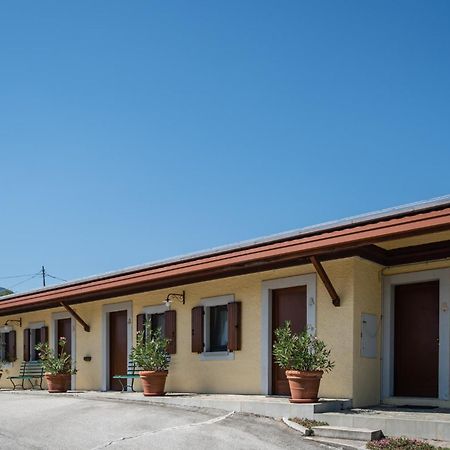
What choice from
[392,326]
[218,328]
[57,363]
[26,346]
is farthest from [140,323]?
[392,326]

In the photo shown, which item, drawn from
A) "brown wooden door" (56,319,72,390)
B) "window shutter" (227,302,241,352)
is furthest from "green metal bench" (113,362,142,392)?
"window shutter" (227,302,241,352)

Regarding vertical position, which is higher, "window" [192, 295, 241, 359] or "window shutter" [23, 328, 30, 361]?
"window" [192, 295, 241, 359]

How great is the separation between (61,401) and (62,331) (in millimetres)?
5663

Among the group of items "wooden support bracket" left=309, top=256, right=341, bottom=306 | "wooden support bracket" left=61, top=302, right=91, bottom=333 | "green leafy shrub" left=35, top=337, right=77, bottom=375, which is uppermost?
"wooden support bracket" left=309, top=256, right=341, bottom=306

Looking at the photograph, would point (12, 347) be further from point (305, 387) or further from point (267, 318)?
point (305, 387)

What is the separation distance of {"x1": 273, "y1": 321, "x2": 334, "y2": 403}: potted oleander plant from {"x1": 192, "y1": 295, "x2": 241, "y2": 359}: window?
276 cm

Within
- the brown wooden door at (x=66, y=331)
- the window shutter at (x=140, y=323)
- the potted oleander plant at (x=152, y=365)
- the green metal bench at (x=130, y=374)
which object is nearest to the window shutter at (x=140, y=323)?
the window shutter at (x=140, y=323)

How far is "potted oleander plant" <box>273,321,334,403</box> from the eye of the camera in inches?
411

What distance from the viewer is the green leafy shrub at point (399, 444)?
8039 mm

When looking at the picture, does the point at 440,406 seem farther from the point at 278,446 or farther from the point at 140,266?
the point at 140,266

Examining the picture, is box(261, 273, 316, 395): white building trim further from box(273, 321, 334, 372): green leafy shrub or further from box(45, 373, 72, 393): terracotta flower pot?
box(45, 373, 72, 393): terracotta flower pot

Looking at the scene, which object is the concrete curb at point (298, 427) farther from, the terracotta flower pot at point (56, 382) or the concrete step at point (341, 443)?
the terracotta flower pot at point (56, 382)

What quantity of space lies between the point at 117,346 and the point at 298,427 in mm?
8040

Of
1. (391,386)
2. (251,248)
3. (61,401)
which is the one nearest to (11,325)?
(61,401)
